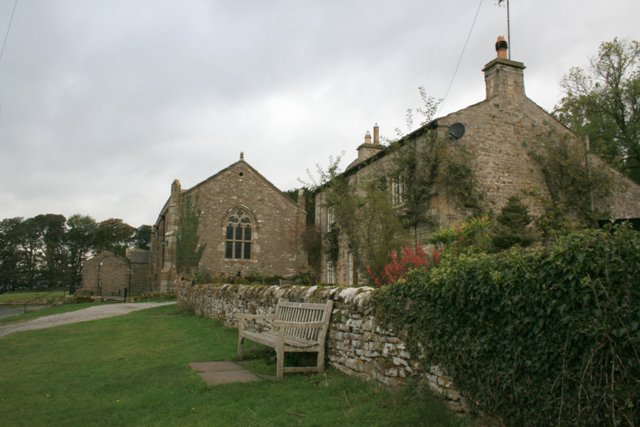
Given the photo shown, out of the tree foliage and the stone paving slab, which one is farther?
the tree foliage

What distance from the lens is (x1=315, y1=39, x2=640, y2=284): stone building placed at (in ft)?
61.1

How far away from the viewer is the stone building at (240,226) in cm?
3108

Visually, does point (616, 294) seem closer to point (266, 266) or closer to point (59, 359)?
point (59, 359)

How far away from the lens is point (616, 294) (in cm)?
341

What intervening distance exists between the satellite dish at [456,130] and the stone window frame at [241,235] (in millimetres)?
17481

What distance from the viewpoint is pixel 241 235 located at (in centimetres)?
3269

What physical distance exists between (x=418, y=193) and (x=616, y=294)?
1566 centimetres

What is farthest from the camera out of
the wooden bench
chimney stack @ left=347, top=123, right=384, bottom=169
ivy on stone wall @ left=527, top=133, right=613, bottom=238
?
chimney stack @ left=347, top=123, right=384, bottom=169

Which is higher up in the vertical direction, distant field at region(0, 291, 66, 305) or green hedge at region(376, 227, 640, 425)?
green hedge at region(376, 227, 640, 425)

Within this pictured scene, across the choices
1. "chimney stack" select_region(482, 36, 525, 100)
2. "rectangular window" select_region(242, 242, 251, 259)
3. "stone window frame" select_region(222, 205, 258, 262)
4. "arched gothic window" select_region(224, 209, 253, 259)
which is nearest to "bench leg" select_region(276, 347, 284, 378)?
"chimney stack" select_region(482, 36, 525, 100)

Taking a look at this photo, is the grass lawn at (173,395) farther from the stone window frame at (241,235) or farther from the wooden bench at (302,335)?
the stone window frame at (241,235)

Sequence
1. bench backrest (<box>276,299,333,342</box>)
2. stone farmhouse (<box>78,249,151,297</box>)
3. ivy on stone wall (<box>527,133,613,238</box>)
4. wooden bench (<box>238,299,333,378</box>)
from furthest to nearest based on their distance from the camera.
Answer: stone farmhouse (<box>78,249,151,297</box>) < ivy on stone wall (<box>527,133,613,238</box>) < bench backrest (<box>276,299,333,342</box>) < wooden bench (<box>238,299,333,378</box>)

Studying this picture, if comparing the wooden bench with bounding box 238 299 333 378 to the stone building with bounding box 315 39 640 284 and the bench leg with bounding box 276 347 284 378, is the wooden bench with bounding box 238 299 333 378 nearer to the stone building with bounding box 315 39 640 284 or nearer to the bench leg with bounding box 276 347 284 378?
the bench leg with bounding box 276 347 284 378

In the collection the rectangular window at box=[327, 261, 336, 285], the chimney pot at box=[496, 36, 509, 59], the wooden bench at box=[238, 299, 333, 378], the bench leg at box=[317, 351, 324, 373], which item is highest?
the chimney pot at box=[496, 36, 509, 59]
